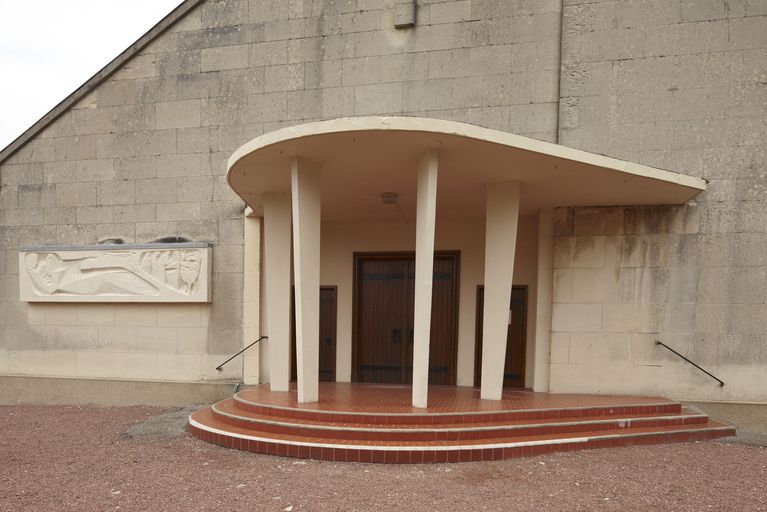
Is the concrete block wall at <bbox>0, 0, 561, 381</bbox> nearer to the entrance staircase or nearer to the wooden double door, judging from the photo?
the wooden double door

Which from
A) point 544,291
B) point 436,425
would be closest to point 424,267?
point 436,425

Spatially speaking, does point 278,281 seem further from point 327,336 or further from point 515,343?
point 515,343

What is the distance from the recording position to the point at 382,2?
9.33m

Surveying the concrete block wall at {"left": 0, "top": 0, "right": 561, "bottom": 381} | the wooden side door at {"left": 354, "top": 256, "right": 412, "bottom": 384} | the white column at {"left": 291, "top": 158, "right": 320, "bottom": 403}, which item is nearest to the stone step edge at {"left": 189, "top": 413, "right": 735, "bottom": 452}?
the white column at {"left": 291, "top": 158, "right": 320, "bottom": 403}

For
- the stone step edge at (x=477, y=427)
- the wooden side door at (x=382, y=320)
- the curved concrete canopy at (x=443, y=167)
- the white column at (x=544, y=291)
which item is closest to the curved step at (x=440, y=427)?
the stone step edge at (x=477, y=427)

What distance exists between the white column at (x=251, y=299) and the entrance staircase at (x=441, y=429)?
2.34 meters

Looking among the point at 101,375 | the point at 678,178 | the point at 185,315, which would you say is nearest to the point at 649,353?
the point at 678,178

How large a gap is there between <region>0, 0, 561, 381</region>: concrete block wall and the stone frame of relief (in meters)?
0.24

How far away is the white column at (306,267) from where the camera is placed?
6.73 m

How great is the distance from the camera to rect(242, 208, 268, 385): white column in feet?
31.8

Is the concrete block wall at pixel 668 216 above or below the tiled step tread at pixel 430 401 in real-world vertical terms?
above

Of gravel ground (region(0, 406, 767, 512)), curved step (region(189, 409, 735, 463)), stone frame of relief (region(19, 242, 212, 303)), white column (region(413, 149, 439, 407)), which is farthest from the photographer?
stone frame of relief (region(19, 242, 212, 303))

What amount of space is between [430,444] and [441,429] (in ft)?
1.02

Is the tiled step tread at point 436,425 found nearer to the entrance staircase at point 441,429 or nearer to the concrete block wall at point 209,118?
the entrance staircase at point 441,429
